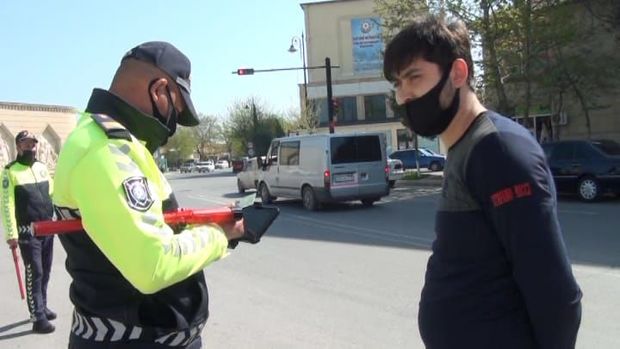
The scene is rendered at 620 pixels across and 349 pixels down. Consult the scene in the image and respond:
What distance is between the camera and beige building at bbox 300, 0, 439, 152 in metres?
61.8

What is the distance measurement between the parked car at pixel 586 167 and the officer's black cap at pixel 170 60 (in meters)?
14.4

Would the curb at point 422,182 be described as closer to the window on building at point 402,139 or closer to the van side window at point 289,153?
the van side window at point 289,153

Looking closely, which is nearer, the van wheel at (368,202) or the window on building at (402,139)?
the van wheel at (368,202)

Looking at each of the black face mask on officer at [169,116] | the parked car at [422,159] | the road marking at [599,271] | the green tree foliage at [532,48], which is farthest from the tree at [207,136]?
the black face mask on officer at [169,116]

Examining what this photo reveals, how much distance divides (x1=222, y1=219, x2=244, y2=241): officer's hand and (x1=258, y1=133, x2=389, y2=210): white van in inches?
→ 531

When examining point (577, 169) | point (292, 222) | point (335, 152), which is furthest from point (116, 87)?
point (577, 169)

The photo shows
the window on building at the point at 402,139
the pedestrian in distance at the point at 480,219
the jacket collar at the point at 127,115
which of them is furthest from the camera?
the window on building at the point at 402,139

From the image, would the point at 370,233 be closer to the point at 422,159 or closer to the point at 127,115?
the point at 127,115

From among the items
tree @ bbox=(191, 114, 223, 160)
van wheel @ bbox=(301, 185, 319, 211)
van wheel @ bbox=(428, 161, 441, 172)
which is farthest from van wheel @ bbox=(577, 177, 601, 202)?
tree @ bbox=(191, 114, 223, 160)

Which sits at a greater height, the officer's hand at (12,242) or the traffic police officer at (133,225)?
the traffic police officer at (133,225)

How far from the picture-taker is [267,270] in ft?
28.2

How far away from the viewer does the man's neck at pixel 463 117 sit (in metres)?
2.10

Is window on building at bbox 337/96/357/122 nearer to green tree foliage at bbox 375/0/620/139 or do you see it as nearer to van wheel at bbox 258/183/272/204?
green tree foliage at bbox 375/0/620/139

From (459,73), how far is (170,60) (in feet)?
3.44
